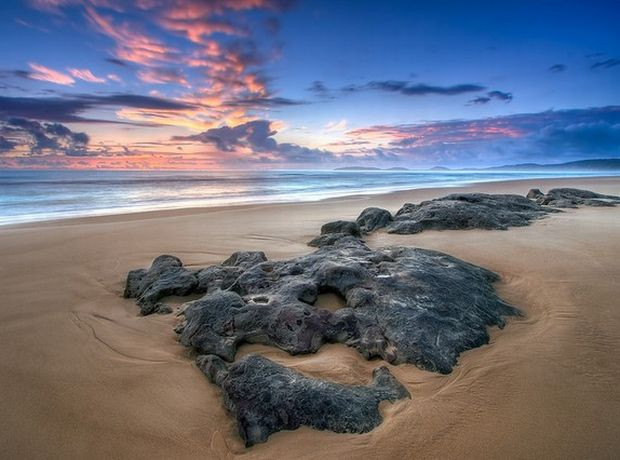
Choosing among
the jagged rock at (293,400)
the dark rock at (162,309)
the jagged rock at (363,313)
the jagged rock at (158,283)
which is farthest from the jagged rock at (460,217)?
the jagged rock at (293,400)

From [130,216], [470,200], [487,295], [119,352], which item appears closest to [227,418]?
[119,352]

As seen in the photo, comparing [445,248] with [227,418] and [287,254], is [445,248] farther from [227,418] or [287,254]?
[227,418]

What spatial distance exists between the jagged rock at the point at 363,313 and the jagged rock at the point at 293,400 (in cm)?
55

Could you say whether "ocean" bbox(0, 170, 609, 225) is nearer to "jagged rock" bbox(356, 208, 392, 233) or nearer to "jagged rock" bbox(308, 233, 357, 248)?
"jagged rock" bbox(356, 208, 392, 233)

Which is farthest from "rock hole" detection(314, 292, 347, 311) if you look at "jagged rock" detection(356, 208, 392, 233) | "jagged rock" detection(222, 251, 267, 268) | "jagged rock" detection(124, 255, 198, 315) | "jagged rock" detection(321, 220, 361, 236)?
"jagged rock" detection(356, 208, 392, 233)

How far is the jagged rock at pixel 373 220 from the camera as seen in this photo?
8.80m

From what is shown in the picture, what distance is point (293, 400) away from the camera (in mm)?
2586

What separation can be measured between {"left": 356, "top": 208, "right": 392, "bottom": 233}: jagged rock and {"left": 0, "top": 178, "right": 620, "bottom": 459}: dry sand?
3330mm

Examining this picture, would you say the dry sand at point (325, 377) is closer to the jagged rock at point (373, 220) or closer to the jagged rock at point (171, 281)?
the jagged rock at point (171, 281)

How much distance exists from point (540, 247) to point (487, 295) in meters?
3.05

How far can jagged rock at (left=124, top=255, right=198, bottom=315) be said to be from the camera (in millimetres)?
4645

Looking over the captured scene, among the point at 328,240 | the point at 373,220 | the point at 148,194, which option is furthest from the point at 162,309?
the point at 148,194

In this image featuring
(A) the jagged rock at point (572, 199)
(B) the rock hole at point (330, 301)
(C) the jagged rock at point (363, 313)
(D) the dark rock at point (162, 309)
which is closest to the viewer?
(C) the jagged rock at point (363, 313)

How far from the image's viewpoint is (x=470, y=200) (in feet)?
32.7
